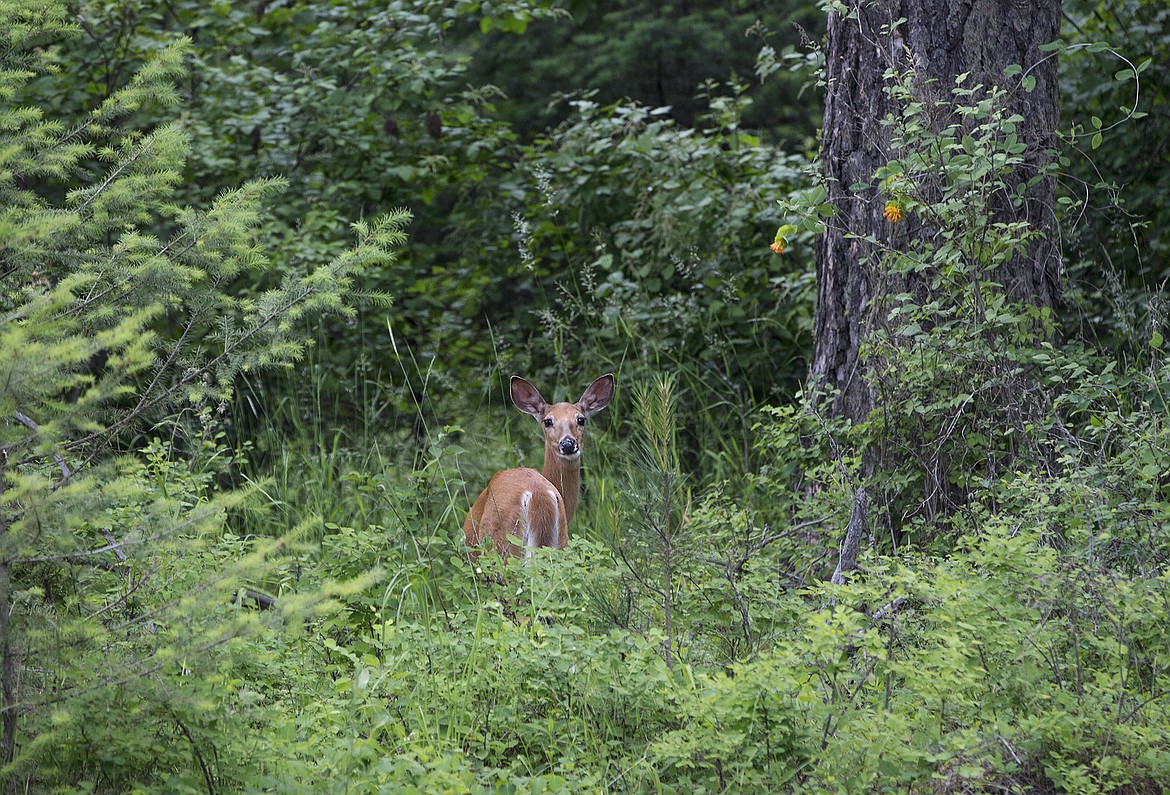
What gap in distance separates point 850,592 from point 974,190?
1776mm

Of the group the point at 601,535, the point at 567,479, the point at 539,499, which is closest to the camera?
the point at 539,499

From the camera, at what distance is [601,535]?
5246 millimetres

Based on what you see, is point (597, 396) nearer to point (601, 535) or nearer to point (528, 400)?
point (528, 400)

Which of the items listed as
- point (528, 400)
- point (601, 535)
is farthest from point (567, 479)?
point (528, 400)

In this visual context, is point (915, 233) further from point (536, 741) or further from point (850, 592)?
point (536, 741)

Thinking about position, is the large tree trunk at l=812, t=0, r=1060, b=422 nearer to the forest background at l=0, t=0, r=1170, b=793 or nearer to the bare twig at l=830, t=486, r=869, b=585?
the forest background at l=0, t=0, r=1170, b=793

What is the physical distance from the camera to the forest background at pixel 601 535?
271cm

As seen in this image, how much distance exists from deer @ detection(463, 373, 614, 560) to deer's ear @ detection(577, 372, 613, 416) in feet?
0.67

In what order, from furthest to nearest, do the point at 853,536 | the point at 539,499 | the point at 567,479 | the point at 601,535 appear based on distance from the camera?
the point at 567,479, the point at 601,535, the point at 539,499, the point at 853,536

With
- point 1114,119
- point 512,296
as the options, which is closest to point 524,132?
point 512,296

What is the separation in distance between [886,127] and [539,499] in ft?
6.67

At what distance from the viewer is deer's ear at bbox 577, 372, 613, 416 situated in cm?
570

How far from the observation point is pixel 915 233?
15.5ft

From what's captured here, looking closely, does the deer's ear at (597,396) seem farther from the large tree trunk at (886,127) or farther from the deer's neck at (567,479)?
the large tree trunk at (886,127)
